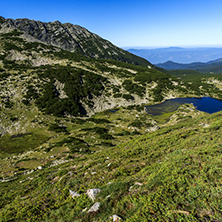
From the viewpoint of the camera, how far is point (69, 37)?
168m

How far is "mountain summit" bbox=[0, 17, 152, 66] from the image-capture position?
155512mm

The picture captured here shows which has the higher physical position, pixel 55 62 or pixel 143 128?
pixel 55 62

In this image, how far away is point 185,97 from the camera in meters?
81.3

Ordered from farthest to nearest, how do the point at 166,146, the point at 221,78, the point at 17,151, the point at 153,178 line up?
the point at 221,78, the point at 17,151, the point at 166,146, the point at 153,178

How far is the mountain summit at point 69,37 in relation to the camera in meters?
156

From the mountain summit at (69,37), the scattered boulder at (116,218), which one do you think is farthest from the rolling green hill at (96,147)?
the mountain summit at (69,37)

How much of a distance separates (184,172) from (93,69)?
3363 inches

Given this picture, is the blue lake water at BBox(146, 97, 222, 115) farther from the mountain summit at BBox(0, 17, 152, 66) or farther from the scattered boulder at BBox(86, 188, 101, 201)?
the mountain summit at BBox(0, 17, 152, 66)

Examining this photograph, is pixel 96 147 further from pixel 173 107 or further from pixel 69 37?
pixel 69 37

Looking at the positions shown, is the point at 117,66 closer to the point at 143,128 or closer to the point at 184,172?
the point at 143,128

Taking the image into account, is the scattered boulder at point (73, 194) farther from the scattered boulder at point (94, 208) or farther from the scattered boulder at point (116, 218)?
the scattered boulder at point (116, 218)

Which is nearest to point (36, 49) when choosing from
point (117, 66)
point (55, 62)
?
point (55, 62)

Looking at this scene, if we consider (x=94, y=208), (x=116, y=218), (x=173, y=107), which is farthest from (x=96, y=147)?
(x=173, y=107)

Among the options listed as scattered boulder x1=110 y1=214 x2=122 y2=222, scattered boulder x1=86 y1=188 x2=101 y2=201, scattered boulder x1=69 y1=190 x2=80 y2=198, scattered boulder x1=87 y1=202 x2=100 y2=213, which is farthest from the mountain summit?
scattered boulder x1=110 y1=214 x2=122 y2=222
